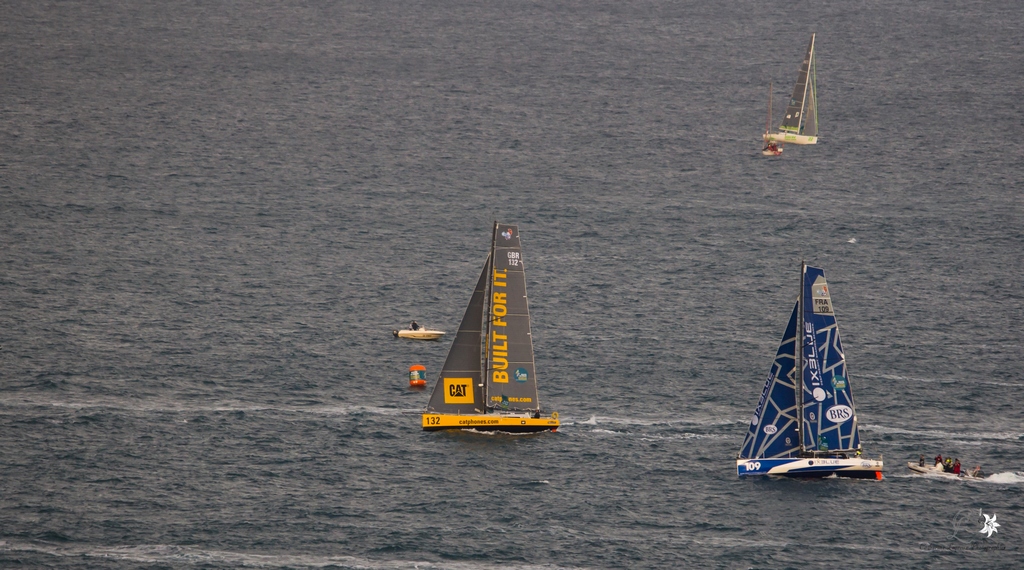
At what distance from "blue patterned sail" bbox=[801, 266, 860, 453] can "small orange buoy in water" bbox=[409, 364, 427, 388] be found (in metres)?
36.8

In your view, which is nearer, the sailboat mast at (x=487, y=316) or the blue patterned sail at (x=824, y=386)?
the blue patterned sail at (x=824, y=386)

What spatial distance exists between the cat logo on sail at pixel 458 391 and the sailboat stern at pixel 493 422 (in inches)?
48.5

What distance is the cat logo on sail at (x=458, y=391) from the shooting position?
118250mm

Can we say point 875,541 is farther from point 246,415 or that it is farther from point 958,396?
point 246,415

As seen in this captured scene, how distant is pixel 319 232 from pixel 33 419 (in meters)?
60.0

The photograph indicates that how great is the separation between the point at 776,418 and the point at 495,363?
2374cm

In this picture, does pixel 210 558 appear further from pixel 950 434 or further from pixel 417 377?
pixel 950 434

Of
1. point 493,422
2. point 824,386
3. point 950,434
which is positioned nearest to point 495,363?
point 493,422

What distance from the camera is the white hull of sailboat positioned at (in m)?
112

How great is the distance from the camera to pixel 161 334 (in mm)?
142250

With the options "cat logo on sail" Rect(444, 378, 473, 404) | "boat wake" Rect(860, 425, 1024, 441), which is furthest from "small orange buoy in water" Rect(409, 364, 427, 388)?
"boat wake" Rect(860, 425, 1024, 441)

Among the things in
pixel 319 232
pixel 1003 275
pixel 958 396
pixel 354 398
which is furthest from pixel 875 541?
pixel 319 232

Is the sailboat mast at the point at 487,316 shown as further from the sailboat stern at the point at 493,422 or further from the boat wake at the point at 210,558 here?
the boat wake at the point at 210,558

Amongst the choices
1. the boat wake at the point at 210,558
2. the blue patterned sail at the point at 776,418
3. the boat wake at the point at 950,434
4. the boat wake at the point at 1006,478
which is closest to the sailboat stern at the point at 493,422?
the blue patterned sail at the point at 776,418
